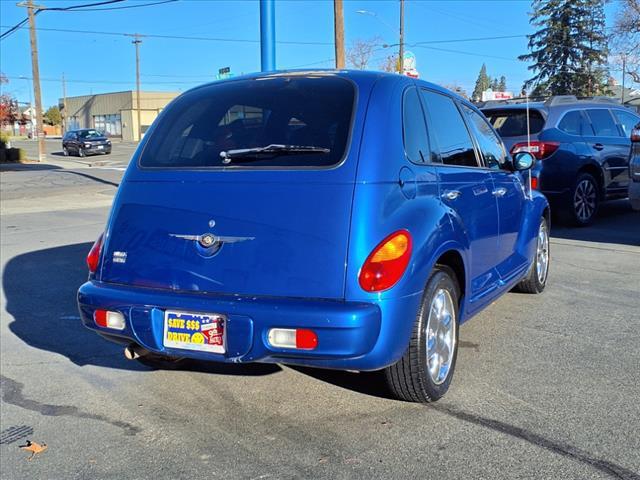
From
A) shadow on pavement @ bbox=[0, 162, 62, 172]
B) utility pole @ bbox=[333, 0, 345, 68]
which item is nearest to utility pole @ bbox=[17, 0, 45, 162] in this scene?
shadow on pavement @ bbox=[0, 162, 62, 172]

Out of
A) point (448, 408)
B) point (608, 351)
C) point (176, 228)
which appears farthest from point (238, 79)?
point (608, 351)

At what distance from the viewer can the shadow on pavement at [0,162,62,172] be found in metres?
29.5

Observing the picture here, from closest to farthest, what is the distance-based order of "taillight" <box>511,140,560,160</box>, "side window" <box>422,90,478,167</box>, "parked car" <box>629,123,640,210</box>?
"side window" <box>422,90,478,167</box> → "parked car" <box>629,123,640,210</box> → "taillight" <box>511,140,560,160</box>

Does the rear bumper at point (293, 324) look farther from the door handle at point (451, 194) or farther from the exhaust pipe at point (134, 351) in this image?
the door handle at point (451, 194)

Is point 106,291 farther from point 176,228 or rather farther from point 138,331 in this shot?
point 176,228

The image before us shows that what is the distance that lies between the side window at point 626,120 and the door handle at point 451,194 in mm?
7765

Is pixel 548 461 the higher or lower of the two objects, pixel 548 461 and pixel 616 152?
the lower

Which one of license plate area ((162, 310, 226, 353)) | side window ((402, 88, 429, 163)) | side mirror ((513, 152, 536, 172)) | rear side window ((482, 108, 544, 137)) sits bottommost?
license plate area ((162, 310, 226, 353))

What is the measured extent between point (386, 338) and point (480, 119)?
2536mm

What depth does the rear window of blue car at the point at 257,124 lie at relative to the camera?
11.0 feet

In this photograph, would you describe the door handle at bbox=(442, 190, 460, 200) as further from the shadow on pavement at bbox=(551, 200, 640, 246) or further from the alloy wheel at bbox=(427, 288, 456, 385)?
the shadow on pavement at bbox=(551, 200, 640, 246)

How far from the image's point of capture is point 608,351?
14.6 ft

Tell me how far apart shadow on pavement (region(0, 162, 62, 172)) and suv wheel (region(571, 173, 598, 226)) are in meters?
25.5

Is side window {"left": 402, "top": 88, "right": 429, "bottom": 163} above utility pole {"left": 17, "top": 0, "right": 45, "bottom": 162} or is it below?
below
